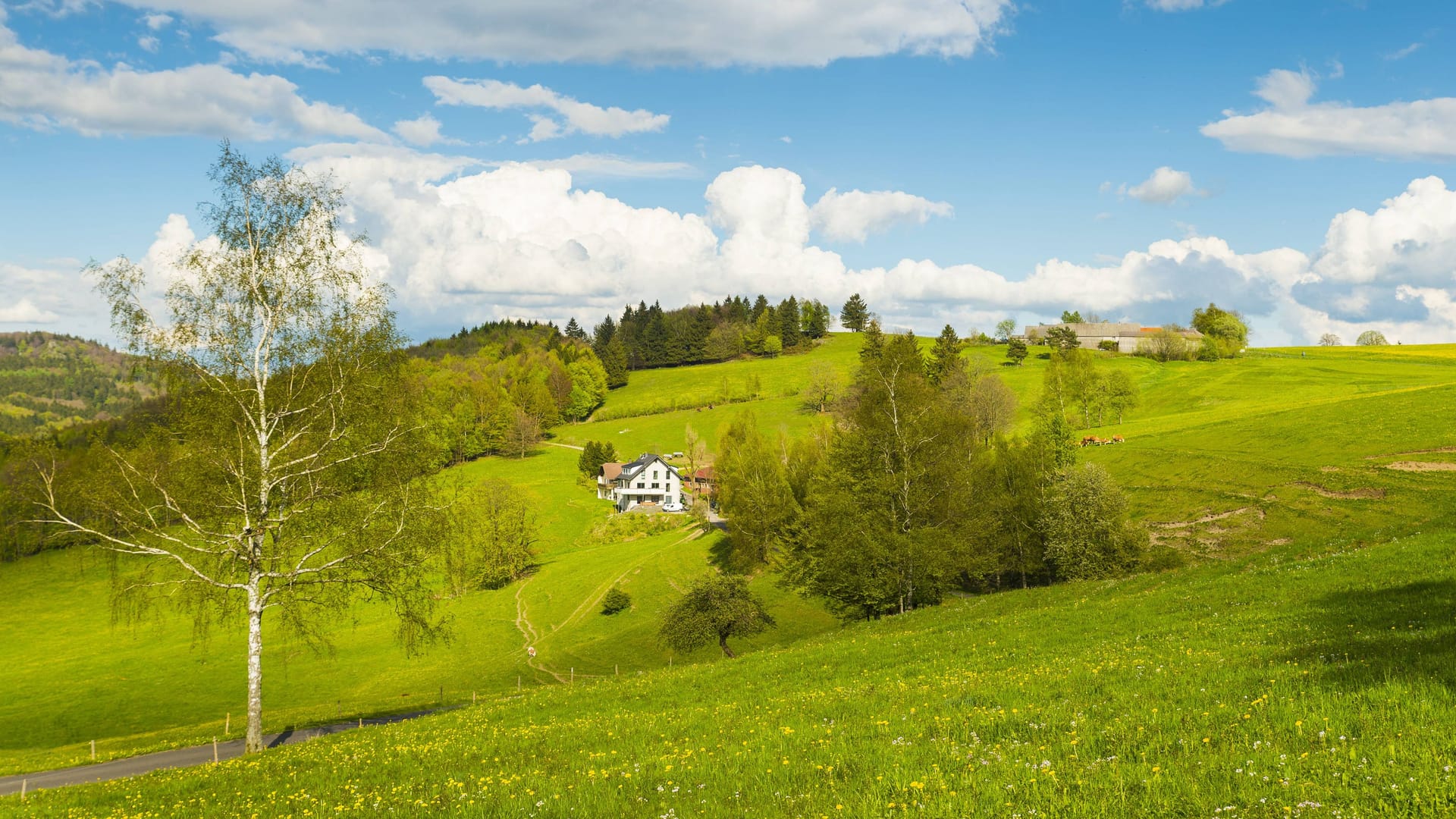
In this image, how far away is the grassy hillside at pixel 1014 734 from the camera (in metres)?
9.09

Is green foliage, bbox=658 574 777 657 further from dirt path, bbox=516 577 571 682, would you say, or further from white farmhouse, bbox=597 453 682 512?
white farmhouse, bbox=597 453 682 512

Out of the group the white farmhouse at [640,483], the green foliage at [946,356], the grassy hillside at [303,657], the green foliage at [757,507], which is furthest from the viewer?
the white farmhouse at [640,483]

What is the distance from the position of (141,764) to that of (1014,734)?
124ft

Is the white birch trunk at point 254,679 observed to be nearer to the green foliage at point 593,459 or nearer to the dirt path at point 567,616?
the dirt path at point 567,616

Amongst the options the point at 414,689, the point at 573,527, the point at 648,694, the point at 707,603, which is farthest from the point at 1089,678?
the point at 573,527

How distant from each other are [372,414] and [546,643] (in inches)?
2115

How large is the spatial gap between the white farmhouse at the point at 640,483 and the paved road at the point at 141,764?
353ft

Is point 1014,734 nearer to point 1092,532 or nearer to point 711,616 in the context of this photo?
point 711,616

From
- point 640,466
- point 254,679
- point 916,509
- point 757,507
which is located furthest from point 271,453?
point 640,466

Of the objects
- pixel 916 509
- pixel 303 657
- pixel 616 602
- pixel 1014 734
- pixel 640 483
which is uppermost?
pixel 1014 734

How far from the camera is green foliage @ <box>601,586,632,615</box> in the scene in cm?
8444

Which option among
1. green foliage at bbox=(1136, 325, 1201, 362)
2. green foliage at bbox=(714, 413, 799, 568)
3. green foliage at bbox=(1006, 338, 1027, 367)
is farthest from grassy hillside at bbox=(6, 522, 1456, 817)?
green foliage at bbox=(1136, 325, 1201, 362)

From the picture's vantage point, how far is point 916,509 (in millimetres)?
46500

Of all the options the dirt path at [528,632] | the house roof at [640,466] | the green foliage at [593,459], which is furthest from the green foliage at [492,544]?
the green foliage at [593,459]
